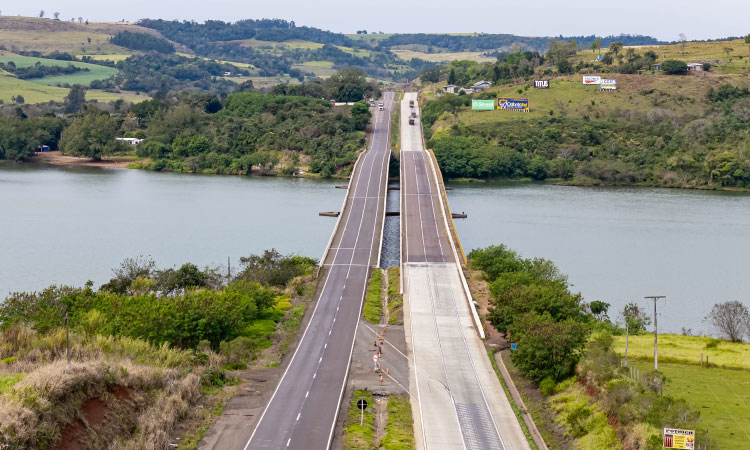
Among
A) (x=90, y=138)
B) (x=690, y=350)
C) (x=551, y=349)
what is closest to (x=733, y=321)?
(x=690, y=350)

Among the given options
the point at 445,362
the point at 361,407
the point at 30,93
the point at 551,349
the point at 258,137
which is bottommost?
the point at 445,362

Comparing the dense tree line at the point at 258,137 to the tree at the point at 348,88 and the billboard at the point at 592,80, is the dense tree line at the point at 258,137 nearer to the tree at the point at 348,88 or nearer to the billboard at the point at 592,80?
the tree at the point at 348,88

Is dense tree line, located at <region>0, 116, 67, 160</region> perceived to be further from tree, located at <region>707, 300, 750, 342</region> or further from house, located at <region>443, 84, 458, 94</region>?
tree, located at <region>707, 300, 750, 342</region>

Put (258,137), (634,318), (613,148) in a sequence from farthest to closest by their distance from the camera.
Answer: (258,137) < (613,148) < (634,318)

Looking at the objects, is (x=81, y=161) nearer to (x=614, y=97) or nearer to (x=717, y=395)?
(x=614, y=97)

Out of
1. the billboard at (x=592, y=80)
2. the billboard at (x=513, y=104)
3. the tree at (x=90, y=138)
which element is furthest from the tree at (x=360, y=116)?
the billboard at (x=592, y=80)

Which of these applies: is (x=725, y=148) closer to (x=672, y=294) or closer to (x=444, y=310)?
(x=672, y=294)

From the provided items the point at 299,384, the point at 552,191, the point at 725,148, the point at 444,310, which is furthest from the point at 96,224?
the point at 725,148
